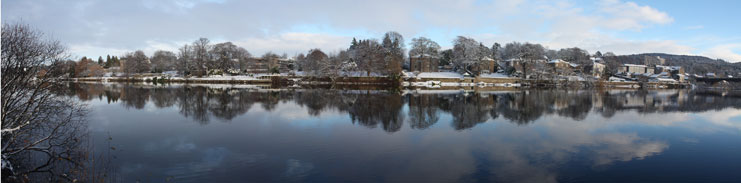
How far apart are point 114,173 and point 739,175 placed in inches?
570

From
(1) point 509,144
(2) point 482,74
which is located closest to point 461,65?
(2) point 482,74

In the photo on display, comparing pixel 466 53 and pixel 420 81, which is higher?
pixel 466 53

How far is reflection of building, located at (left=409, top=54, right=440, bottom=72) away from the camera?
81000mm

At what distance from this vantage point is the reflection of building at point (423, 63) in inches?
3189

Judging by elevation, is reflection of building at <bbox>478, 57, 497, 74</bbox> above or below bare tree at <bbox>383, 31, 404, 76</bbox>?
below

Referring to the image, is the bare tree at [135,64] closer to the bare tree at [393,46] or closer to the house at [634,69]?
the bare tree at [393,46]

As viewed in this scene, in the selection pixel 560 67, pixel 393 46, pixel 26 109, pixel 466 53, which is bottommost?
pixel 26 109

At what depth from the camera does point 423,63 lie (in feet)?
267

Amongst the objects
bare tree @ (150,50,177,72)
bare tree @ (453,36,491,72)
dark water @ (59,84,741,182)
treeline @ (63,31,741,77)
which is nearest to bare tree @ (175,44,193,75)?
treeline @ (63,31,741,77)

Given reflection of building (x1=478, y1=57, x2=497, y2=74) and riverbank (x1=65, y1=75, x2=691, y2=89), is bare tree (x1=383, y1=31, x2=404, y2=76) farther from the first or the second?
reflection of building (x1=478, y1=57, x2=497, y2=74)

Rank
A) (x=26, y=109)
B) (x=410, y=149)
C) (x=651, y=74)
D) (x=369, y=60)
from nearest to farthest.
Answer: (x=26, y=109) < (x=410, y=149) < (x=369, y=60) < (x=651, y=74)

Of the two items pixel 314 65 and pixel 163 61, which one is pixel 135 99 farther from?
pixel 163 61

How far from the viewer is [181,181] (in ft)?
26.0

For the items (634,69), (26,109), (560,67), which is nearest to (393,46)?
(560,67)
